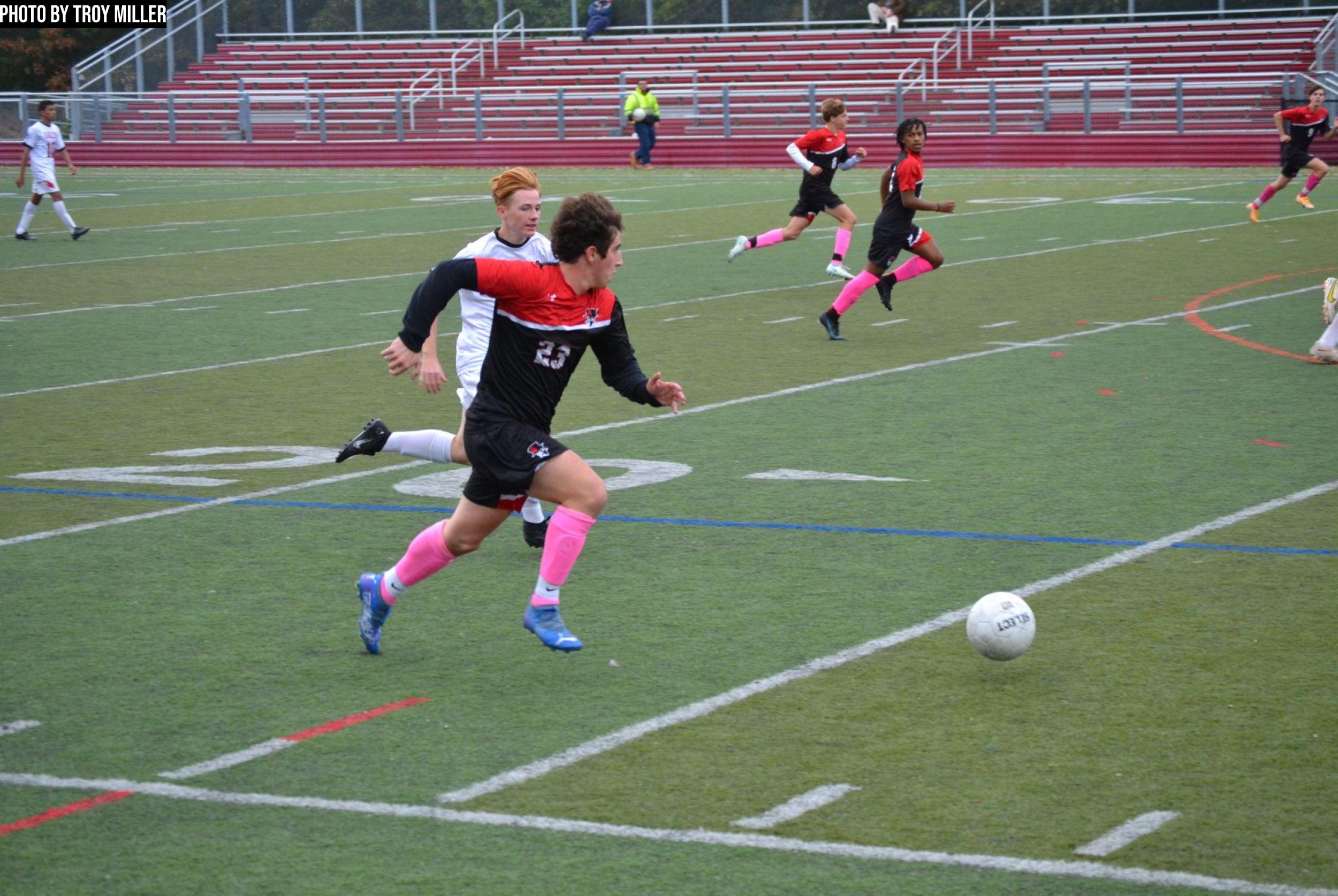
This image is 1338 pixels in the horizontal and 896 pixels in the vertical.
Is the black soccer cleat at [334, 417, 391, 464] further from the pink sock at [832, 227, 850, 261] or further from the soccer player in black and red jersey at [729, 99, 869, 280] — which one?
the pink sock at [832, 227, 850, 261]

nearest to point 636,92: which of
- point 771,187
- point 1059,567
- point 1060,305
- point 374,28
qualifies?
point 771,187

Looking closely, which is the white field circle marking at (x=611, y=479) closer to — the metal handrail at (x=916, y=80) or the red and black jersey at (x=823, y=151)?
the red and black jersey at (x=823, y=151)

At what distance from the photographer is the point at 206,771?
5.51m

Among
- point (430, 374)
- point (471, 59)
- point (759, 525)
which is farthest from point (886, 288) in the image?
point (471, 59)

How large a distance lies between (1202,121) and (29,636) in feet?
118

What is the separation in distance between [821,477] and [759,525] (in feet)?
3.65

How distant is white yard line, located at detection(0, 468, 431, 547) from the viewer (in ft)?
28.8

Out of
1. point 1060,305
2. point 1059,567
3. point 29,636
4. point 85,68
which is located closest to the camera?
point 29,636

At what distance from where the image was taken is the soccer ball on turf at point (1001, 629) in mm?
6406

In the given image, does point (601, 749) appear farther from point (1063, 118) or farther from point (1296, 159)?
point (1063, 118)

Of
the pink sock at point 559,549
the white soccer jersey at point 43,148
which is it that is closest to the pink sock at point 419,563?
the pink sock at point 559,549

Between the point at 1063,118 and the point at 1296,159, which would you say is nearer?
the point at 1296,159

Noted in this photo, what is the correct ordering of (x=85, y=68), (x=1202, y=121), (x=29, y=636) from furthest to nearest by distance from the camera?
1. (x=85, y=68)
2. (x=1202, y=121)
3. (x=29, y=636)

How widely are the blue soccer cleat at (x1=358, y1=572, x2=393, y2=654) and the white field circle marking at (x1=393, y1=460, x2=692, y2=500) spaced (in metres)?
2.73
